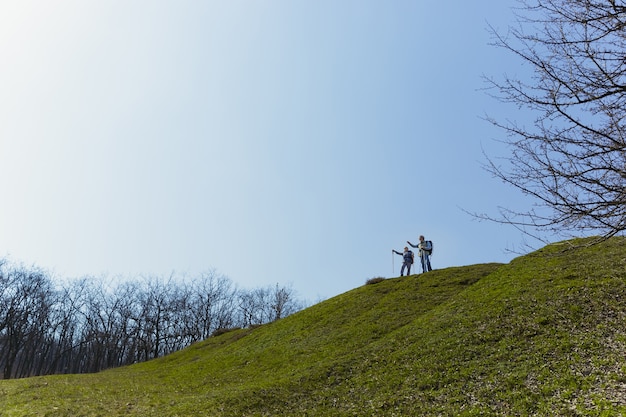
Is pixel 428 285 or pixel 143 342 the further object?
pixel 143 342

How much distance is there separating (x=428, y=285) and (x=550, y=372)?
14.1m

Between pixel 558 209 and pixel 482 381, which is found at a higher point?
pixel 558 209

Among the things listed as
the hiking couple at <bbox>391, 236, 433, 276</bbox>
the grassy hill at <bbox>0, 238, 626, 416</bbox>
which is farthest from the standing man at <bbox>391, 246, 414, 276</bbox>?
the grassy hill at <bbox>0, 238, 626, 416</bbox>

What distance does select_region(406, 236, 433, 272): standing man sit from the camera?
88.8ft

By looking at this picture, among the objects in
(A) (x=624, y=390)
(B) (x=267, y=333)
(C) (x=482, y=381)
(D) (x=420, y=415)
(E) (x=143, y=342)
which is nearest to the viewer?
(A) (x=624, y=390)

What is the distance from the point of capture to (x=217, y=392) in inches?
607

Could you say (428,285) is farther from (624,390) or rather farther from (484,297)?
(624,390)

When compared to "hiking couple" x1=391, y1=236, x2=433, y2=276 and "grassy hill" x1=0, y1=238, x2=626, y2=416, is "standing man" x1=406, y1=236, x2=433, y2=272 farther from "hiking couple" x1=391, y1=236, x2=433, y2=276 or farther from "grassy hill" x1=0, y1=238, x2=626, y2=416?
"grassy hill" x1=0, y1=238, x2=626, y2=416

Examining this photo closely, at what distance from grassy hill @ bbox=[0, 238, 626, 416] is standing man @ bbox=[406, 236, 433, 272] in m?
3.07

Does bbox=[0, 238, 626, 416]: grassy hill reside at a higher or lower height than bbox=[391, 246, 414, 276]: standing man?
lower

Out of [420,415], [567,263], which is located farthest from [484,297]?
[420,415]

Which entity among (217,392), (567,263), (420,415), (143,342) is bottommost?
(420,415)

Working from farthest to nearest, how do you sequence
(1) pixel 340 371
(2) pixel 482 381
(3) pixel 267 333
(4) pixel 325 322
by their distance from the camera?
(3) pixel 267 333 → (4) pixel 325 322 → (1) pixel 340 371 → (2) pixel 482 381

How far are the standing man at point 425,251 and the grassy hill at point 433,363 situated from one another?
3.07 metres
